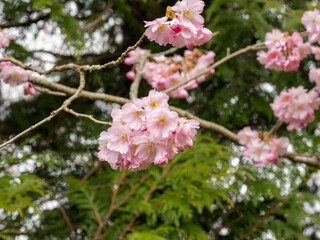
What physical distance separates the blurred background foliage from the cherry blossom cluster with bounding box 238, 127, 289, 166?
0.11 metres

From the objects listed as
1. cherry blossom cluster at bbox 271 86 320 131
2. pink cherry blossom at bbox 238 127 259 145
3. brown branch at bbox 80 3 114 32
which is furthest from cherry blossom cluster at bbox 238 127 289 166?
brown branch at bbox 80 3 114 32

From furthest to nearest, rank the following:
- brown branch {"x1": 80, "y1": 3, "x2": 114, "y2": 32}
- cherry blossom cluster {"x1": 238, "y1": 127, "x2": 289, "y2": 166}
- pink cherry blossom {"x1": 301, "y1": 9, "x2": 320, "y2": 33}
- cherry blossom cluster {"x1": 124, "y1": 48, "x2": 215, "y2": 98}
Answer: brown branch {"x1": 80, "y1": 3, "x2": 114, "y2": 32}
cherry blossom cluster {"x1": 124, "y1": 48, "x2": 215, "y2": 98}
cherry blossom cluster {"x1": 238, "y1": 127, "x2": 289, "y2": 166}
pink cherry blossom {"x1": 301, "y1": 9, "x2": 320, "y2": 33}

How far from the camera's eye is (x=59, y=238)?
233cm

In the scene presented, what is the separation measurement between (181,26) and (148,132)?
1.02ft

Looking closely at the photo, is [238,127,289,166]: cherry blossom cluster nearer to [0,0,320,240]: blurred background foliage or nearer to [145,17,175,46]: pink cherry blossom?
[0,0,320,240]: blurred background foliage

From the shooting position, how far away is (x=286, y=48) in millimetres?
2090

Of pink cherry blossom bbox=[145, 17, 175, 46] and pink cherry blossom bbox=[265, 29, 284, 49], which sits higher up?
pink cherry blossom bbox=[145, 17, 175, 46]

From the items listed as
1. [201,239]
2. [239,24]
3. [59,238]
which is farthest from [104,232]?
[239,24]

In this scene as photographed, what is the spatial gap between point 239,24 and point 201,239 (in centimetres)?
134

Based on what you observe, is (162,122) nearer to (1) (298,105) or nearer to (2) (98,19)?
(1) (298,105)

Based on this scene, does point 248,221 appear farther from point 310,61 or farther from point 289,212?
point 310,61

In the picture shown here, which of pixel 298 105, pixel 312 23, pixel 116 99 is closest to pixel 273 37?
pixel 312 23

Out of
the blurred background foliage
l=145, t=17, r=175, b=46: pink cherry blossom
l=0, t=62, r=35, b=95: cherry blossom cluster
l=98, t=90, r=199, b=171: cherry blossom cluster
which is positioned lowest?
the blurred background foliage

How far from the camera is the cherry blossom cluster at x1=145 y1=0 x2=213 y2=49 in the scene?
1087 mm
